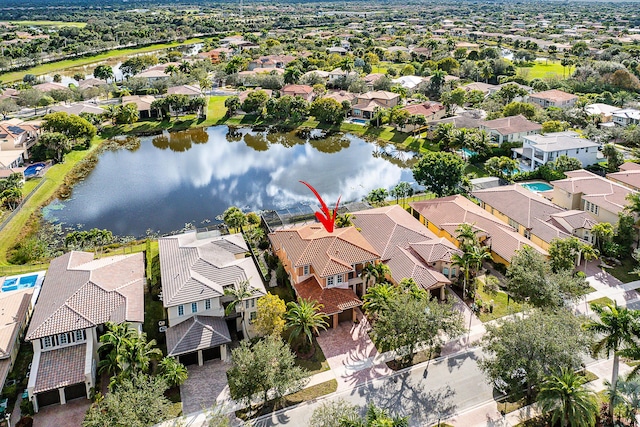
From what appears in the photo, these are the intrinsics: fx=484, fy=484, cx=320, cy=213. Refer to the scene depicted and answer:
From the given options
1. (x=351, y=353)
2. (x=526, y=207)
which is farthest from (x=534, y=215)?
(x=351, y=353)

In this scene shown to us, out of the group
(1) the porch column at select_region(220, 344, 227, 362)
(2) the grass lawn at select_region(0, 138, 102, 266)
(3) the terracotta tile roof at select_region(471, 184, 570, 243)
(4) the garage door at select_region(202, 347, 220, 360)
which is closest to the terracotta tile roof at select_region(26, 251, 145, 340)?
(4) the garage door at select_region(202, 347, 220, 360)

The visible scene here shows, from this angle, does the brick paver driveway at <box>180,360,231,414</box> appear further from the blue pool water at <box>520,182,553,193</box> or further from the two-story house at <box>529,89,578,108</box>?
the two-story house at <box>529,89,578,108</box>

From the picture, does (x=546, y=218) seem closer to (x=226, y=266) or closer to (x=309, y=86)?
(x=226, y=266)

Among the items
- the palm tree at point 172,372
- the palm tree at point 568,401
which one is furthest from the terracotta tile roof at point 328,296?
the palm tree at point 568,401

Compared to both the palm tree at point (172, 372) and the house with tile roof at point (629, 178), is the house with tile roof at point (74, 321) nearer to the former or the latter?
the palm tree at point (172, 372)

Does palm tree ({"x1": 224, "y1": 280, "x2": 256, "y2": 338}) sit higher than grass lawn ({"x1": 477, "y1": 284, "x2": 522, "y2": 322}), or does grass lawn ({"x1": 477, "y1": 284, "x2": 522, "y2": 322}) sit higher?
palm tree ({"x1": 224, "y1": 280, "x2": 256, "y2": 338})

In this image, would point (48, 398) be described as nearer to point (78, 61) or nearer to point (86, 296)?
point (86, 296)
